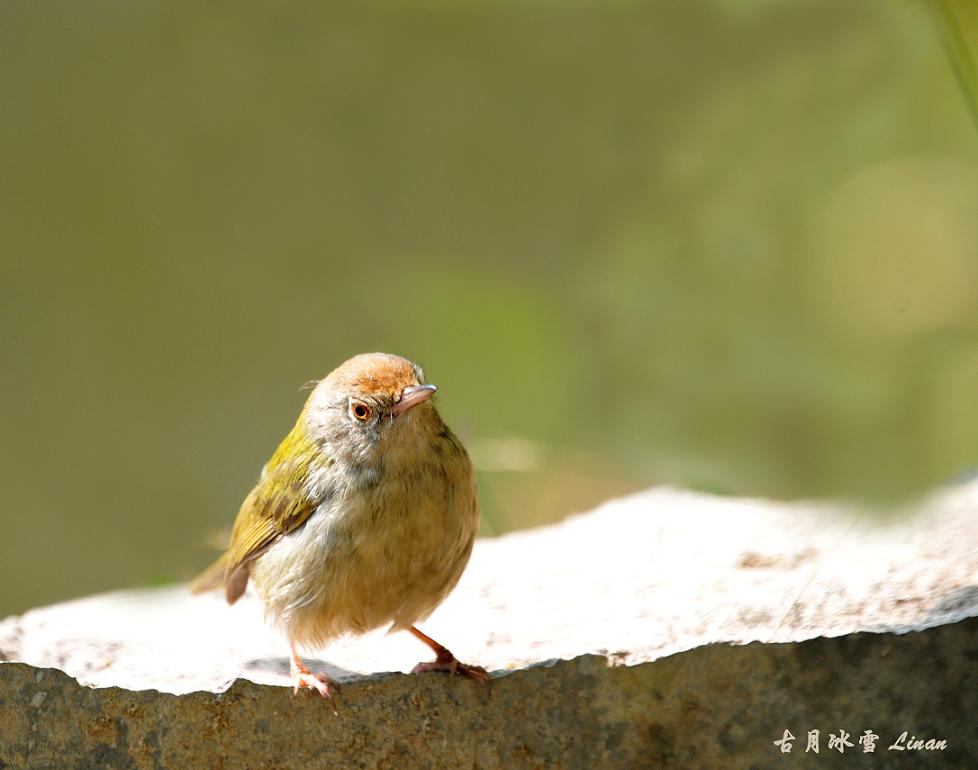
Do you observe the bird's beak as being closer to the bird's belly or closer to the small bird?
the small bird

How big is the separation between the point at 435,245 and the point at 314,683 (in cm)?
508

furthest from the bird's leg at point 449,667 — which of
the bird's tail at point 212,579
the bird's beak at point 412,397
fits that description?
the bird's tail at point 212,579

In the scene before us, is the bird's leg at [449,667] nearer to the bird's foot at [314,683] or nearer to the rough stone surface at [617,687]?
the rough stone surface at [617,687]

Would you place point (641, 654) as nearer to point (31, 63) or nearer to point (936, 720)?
point (936, 720)

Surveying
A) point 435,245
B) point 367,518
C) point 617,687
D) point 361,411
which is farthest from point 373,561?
point 435,245

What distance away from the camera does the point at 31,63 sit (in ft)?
26.5

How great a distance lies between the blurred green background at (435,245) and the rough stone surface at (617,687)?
278 centimetres

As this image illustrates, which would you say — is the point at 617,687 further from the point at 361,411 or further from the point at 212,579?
the point at 212,579

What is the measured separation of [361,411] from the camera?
409 cm

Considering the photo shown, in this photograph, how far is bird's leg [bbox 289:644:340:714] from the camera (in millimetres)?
3695

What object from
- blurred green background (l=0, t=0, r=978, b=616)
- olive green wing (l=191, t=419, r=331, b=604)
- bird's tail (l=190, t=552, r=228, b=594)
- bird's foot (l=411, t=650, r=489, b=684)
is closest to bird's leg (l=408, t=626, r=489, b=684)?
bird's foot (l=411, t=650, r=489, b=684)

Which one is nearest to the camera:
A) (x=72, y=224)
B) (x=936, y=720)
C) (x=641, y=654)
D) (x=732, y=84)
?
(x=936, y=720)

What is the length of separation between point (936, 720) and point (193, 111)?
6.56m

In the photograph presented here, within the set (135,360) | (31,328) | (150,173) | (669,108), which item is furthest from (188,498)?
(669,108)
